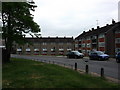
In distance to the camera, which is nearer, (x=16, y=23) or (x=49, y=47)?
(x=16, y=23)

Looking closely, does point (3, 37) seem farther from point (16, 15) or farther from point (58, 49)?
point (58, 49)

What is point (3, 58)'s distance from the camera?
→ 939 inches

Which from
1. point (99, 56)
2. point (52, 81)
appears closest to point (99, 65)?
point (99, 56)

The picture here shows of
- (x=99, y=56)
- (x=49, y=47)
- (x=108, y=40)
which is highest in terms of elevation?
(x=108, y=40)

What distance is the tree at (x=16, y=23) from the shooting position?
21.8 metres

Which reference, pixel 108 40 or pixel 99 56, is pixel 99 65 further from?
pixel 108 40

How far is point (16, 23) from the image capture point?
23.3m

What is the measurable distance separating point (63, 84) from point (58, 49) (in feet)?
353

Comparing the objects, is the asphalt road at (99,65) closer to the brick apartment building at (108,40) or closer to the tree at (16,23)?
the tree at (16,23)

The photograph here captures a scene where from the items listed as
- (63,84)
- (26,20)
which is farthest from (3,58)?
(63,84)

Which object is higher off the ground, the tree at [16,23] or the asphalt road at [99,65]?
the tree at [16,23]

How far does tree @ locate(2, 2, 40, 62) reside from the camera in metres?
21.8

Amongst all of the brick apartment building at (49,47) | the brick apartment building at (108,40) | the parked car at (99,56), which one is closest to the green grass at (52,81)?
the parked car at (99,56)

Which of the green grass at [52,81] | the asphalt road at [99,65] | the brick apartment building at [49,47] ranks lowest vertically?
the asphalt road at [99,65]
